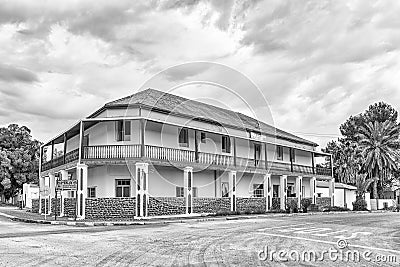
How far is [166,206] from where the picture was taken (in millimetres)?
27297

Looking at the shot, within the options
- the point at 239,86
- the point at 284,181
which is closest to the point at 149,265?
the point at 239,86

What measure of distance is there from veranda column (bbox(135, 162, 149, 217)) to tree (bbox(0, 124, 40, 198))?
114 ft

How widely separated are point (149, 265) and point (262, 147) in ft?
95.4

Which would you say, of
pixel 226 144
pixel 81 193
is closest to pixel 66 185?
pixel 81 193

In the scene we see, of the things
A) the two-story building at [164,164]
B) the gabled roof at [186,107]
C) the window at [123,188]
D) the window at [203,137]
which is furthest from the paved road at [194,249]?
the window at [203,137]

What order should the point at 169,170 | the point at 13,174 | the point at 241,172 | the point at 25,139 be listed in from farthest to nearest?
1. the point at 25,139
2. the point at 13,174
3. the point at 241,172
4. the point at 169,170

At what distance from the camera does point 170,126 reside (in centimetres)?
3020

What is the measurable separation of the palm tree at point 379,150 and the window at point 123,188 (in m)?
31.7

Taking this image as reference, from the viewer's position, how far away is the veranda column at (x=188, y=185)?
28453 mm

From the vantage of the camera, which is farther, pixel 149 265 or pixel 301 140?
pixel 301 140

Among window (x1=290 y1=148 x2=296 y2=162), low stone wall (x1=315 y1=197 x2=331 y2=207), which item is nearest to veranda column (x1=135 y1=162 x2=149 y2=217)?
window (x1=290 y1=148 x2=296 y2=162)

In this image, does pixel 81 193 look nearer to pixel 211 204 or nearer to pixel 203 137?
pixel 211 204

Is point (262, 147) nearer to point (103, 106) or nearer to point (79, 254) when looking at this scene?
point (103, 106)

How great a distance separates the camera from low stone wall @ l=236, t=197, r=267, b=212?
3266 centimetres
